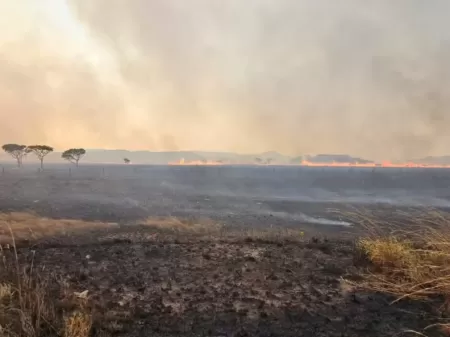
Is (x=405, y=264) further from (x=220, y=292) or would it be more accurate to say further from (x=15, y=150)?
(x=15, y=150)

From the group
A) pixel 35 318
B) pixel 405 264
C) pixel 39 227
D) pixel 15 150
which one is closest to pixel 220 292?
pixel 35 318

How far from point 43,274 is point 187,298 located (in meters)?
2.22

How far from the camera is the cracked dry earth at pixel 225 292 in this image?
4523mm

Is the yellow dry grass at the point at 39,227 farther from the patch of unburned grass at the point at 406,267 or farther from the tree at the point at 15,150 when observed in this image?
the tree at the point at 15,150

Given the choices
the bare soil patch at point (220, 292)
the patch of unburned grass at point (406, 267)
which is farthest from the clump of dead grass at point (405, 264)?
the bare soil patch at point (220, 292)

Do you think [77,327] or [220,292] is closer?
[77,327]

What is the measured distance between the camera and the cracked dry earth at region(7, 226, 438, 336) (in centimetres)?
452

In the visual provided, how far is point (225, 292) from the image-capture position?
5500mm

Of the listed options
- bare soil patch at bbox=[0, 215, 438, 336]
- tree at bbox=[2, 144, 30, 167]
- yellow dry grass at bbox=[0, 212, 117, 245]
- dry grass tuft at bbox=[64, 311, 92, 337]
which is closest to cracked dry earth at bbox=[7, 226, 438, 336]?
bare soil patch at bbox=[0, 215, 438, 336]

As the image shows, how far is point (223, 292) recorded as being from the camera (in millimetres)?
5496

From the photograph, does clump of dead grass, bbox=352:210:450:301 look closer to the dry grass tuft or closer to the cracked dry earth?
the cracked dry earth

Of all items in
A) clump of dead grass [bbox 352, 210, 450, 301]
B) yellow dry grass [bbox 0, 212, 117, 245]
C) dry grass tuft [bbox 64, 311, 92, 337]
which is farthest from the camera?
yellow dry grass [bbox 0, 212, 117, 245]

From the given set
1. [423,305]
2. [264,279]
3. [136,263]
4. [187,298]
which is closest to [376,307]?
[423,305]

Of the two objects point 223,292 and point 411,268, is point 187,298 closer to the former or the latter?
point 223,292
